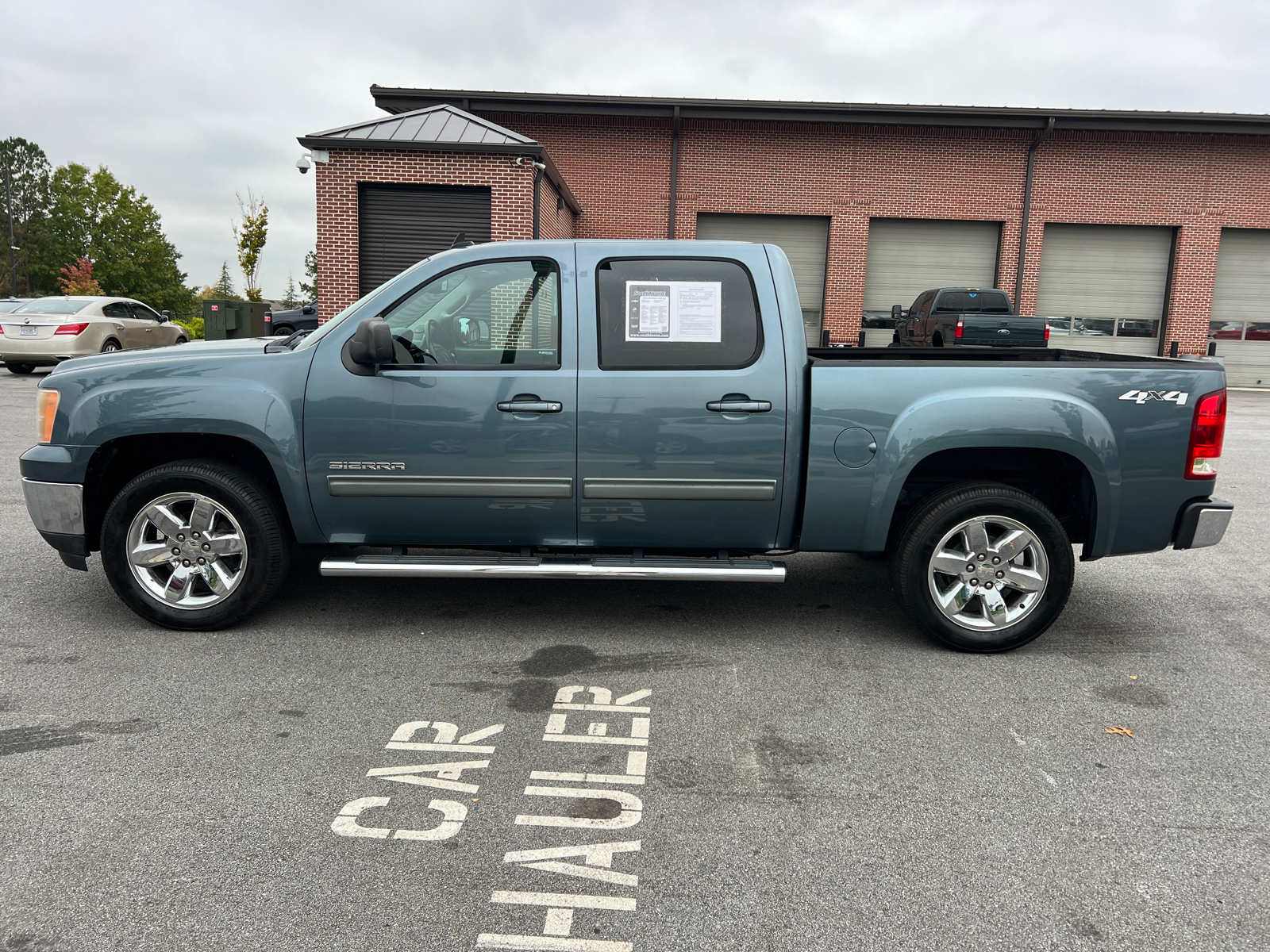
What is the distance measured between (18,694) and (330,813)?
1825 millimetres

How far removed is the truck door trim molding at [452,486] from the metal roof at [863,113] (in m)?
20.6

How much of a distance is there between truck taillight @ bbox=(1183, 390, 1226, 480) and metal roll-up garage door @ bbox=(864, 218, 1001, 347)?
20.3m

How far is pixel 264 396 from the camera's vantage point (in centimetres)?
431

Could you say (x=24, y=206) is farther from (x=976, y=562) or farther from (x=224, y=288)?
(x=976, y=562)

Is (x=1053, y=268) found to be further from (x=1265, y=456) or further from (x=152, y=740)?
(x=152, y=740)

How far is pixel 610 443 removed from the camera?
14.0 ft

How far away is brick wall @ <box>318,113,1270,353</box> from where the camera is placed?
23.3 m

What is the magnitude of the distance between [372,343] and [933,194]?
2247cm

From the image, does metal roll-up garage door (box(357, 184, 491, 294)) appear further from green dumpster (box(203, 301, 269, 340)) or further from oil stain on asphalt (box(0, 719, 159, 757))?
oil stain on asphalt (box(0, 719, 159, 757))

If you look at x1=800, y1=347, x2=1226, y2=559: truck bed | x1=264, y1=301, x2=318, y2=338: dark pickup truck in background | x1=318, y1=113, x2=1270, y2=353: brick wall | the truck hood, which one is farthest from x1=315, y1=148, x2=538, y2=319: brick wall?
x1=800, y1=347, x2=1226, y2=559: truck bed

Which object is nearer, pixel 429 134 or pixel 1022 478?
pixel 1022 478

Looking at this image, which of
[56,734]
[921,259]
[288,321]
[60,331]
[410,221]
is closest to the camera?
[56,734]

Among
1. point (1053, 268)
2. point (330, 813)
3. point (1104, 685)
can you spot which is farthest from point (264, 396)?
point (1053, 268)

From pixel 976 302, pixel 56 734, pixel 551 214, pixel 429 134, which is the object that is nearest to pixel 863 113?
pixel 976 302
